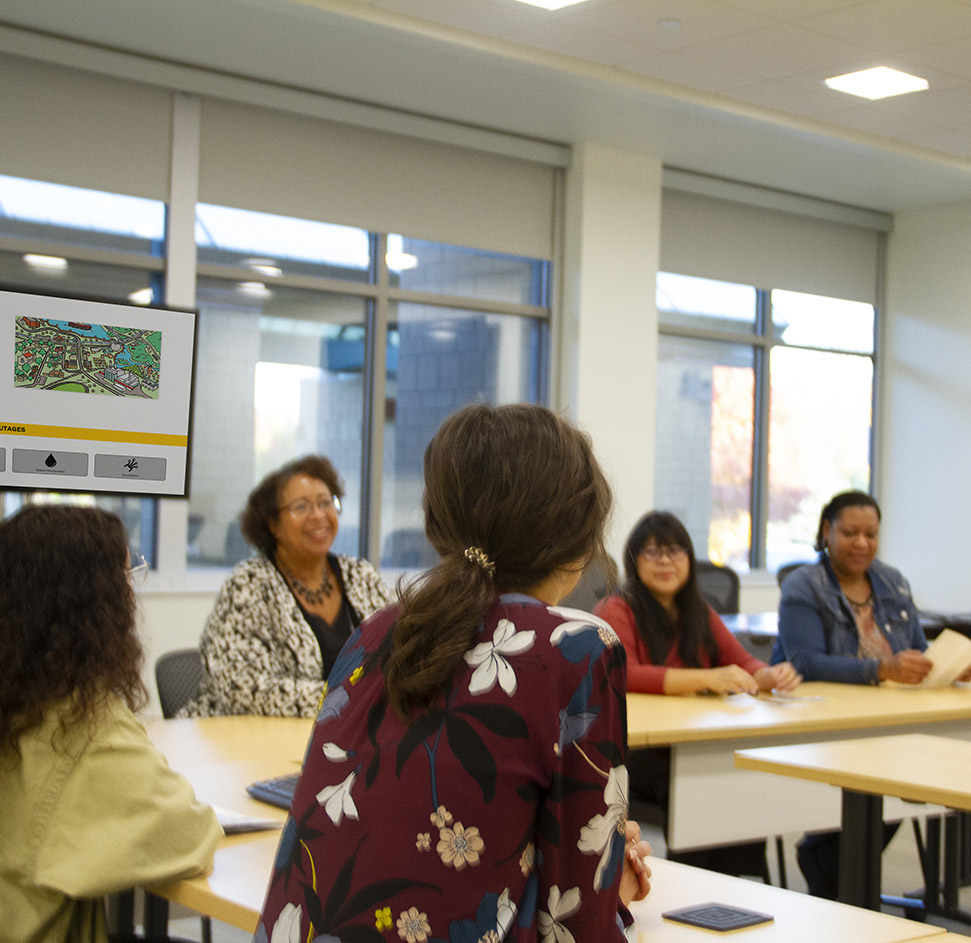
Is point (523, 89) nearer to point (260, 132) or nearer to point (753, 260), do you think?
point (260, 132)

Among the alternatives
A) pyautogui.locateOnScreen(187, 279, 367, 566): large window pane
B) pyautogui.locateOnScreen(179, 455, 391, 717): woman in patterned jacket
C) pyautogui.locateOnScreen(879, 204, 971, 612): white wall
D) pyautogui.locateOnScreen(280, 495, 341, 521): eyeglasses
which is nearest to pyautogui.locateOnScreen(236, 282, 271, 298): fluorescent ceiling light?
pyautogui.locateOnScreen(187, 279, 367, 566): large window pane

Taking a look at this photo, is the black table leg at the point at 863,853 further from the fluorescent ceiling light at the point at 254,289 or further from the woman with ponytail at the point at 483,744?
the fluorescent ceiling light at the point at 254,289

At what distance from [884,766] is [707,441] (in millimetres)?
5885

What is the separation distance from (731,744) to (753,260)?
5.95 meters

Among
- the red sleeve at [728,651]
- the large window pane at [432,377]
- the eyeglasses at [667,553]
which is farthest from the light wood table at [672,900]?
the large window pane at [432,377]

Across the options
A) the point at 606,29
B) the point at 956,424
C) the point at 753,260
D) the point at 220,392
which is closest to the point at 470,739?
the point at 606,29

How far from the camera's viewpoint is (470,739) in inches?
48.2

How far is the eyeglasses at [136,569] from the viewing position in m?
1.90

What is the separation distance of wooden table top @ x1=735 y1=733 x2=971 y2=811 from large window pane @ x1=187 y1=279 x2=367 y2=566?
407 centimetres

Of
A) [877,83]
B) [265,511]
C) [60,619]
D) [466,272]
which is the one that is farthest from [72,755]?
[466,272]

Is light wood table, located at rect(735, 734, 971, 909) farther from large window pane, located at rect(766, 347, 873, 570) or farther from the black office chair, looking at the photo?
large window pane, located at rect(766, 347, 873, 570)

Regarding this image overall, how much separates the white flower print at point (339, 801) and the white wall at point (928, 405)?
8.19 m

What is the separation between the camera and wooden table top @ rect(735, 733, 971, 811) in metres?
2.46

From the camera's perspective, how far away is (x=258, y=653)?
332 cm
